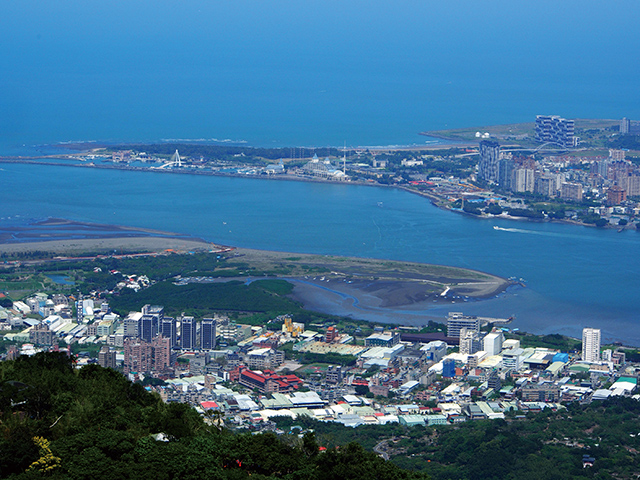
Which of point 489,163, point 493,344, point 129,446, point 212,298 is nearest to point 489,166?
point 489,163

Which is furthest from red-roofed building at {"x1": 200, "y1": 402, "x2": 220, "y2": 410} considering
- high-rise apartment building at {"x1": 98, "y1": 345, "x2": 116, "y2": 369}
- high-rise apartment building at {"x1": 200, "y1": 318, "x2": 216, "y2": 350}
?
high-rise apartment building at {"x1": 200, "y1": 318, "x2": 216, "y2": 350}

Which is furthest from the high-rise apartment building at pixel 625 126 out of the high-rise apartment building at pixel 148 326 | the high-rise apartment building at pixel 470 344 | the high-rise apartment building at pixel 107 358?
the high-rise apartment building at pixel 107 358

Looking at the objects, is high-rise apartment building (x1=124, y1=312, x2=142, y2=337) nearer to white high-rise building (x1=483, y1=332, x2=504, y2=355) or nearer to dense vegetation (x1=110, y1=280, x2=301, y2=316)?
dense vegetation (x1=110, y1=280, x2=301, y2=316)

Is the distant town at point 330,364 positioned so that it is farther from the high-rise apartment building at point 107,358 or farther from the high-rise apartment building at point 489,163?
the high-rise apartment building at point 489,163

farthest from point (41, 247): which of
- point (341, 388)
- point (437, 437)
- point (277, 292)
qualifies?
point (437, 437)

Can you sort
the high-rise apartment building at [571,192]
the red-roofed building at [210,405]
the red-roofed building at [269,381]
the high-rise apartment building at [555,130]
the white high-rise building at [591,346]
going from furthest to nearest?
the high-rise apartment building at [555,130]
the high-rise apartment building at [571,192]
the white high-rise building at [591,346]
the red-roofed building at [269,381]
the red-roofed building at [210,405]
